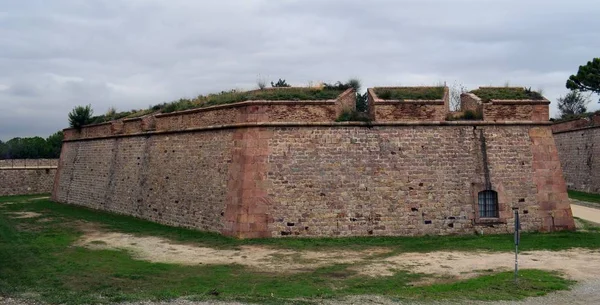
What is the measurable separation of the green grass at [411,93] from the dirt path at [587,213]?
24.1 ft

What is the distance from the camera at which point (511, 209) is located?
14.7 m

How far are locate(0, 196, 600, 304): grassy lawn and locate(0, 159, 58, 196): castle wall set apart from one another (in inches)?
775

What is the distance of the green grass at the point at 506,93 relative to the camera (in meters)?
15.8

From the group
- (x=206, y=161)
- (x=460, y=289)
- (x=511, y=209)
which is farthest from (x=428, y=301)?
(x=206, y=161)

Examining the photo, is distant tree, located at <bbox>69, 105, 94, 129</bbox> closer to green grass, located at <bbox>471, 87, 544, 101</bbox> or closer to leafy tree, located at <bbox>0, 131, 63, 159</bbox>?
green grass, located at <bbox>471, 87, 544, 101</bbox>

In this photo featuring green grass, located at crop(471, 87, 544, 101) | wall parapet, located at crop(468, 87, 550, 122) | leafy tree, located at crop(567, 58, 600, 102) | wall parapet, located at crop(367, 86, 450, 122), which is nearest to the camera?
wall parapet, located at crop(367, 86, 450, 122)

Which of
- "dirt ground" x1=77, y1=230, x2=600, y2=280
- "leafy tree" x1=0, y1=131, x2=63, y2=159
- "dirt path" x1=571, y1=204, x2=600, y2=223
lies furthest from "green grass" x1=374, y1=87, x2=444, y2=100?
"leafy tree" x1=0, y1=131, x2=63, y2=159

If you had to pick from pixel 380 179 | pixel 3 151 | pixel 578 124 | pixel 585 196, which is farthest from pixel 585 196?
pixel 3 151

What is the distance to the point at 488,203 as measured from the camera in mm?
14805

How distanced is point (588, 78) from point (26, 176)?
39.9 meters

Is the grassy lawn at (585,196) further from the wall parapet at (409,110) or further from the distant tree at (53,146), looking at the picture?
the distant tree at (53,146)

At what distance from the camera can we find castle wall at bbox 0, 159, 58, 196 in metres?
30.8

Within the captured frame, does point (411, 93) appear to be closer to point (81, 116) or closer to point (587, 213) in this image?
point (587, 213)

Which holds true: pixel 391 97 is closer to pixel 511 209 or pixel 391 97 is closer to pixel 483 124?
pixel 483 124
